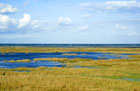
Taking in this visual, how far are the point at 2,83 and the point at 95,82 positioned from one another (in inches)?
378

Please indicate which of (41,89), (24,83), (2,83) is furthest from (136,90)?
(2,83)

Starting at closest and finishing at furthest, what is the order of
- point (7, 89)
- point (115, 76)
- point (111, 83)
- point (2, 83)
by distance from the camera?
point (7, 89), point (2, 83), point (111, 83), point (115, 76)

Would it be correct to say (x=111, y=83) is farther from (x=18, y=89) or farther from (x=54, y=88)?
(x=18, y=89)

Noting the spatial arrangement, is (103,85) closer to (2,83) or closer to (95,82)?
(95,82)

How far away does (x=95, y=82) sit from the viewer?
913 inches

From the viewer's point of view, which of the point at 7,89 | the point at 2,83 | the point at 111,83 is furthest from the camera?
the point at 111,83

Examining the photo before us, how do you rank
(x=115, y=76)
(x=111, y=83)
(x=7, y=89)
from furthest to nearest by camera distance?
(x=115, y=76)
(x=111, y=83)
(x=7, y=89)

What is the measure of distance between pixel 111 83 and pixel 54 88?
6492 mm

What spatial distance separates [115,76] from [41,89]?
13339 millimetres

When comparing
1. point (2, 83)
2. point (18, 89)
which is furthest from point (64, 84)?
point (2, 83)

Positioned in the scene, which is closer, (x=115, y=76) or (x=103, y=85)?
(x=103, y=85)

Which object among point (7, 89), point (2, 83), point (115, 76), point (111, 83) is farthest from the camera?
point (115, 76)

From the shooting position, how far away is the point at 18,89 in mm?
19453

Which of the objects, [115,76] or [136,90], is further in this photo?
[115,76]
